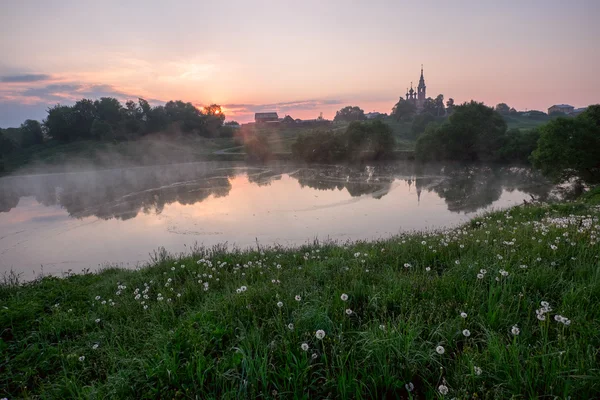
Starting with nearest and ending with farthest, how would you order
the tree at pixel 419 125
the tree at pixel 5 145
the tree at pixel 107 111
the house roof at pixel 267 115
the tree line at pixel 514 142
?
1. the tree line at pixel 514 142
2. the tree at pixel 5 145
3. the tree at pixel 107 111
4. the tree at pixel 419 125
5. the house roof at pixel 267 115

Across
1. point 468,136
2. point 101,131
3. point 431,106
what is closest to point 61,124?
point 101,131

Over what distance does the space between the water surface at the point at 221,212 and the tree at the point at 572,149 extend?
8.29ft

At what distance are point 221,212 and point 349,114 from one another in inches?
5749

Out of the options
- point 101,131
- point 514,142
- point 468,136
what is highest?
point 101,131

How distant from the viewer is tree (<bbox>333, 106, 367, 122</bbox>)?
156250 millimetres

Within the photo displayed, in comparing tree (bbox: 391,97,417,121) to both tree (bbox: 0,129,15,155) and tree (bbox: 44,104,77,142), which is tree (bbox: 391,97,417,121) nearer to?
tree (bbox: 44,104,77,142)

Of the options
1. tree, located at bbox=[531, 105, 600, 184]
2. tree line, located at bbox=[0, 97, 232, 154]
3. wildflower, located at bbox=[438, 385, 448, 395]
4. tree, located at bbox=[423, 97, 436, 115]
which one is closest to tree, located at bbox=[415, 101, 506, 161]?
tree, located at bbox=[531, 105, 600, 184]

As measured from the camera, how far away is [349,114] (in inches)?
6265

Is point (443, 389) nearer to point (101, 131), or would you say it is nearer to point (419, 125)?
point (101, 131)

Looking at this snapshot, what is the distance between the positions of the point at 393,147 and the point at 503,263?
6056 centimetres

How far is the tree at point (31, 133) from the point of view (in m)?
78.3

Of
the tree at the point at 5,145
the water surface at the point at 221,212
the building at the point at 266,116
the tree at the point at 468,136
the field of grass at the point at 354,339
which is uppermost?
the building at the point at 266,116

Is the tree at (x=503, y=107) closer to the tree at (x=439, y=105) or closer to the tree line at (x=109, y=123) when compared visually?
the tree at (x=439, y=105)

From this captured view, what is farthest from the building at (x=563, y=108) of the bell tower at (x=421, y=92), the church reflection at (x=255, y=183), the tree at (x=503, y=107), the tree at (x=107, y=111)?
the tree at (x=107, y=111)
